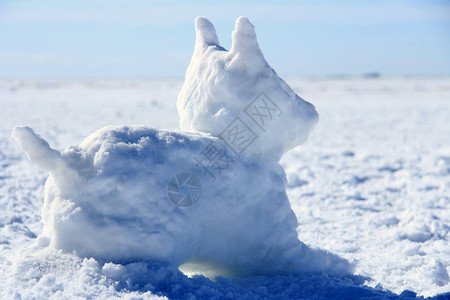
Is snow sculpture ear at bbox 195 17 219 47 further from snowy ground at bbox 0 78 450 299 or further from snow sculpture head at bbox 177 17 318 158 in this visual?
snowy ground at bbox 0 78 450 299

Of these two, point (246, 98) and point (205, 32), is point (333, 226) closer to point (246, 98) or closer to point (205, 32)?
point (246, 98)

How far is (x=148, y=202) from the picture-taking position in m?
2.42

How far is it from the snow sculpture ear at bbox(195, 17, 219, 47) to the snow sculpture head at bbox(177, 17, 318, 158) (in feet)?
0.34

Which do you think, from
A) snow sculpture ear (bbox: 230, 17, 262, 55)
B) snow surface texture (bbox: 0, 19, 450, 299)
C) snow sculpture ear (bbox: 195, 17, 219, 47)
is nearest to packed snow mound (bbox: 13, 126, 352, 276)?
snow surface texture (bbox: 0, 19, 450, 299)

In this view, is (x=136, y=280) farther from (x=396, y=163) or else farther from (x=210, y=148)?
(x=396, y=163)

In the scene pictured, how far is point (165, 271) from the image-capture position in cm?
236

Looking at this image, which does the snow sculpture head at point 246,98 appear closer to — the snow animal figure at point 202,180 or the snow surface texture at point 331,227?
the snow animal figure at point 202,180

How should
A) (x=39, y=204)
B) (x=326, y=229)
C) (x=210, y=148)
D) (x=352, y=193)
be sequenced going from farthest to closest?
(x=352, y=193) → (x=39, y=204) → (x=326, y=229) → (x=210, y=148)

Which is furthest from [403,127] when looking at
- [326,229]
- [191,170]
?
[191,170]

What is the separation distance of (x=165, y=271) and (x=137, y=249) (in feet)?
0.62

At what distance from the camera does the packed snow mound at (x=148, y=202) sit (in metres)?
2.37

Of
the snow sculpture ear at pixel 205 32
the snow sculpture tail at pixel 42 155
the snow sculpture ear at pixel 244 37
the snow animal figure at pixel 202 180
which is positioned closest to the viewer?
the snow sculpture tail at pixel 42 155

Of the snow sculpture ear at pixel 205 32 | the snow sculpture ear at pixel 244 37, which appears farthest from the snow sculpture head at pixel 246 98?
the snow sculpture ear at pixel 205 32

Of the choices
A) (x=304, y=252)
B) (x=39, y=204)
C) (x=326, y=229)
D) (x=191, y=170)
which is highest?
(x=191, y=170)
